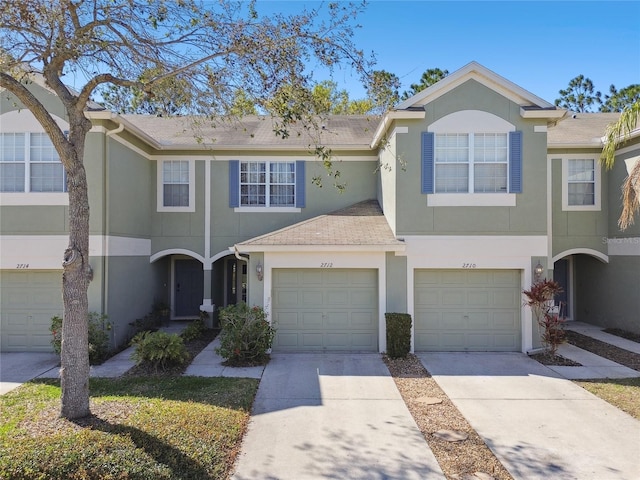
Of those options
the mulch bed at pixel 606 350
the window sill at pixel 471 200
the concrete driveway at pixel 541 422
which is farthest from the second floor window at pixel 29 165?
the mulch bed at pixel 606 350

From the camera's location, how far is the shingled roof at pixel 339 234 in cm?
1051

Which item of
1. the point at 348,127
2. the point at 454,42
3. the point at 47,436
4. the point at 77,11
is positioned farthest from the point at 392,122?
the point at 47,436

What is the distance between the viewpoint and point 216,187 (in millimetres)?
13594

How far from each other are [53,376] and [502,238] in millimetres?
10925

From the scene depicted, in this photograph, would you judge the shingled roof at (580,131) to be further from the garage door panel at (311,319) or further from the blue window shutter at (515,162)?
the garage door panel at (311,319)

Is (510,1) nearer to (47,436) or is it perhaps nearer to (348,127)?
(348,127)

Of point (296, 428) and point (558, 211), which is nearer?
point (296, 428)

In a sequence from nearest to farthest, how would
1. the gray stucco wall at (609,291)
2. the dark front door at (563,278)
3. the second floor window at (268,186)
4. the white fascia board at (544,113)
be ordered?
the white fascia board at (544,113) → the gray stucco wall at (609,291) → the second floor window at (268,186) → the dark front door at (563,278)

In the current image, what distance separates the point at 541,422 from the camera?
662cm

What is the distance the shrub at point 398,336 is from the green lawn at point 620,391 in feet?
11.8

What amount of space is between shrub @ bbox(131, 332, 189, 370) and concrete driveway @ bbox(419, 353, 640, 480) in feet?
18.5

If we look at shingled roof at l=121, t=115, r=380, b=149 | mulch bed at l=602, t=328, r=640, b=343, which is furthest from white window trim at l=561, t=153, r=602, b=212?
shingled roof at l=121, t=115, r=380, b=149

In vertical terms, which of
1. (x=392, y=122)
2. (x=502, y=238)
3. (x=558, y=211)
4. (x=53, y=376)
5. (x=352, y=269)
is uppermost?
(x=392, y=122)

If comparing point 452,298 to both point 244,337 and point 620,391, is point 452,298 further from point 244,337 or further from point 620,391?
point 244,337
